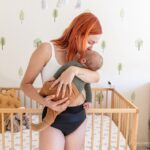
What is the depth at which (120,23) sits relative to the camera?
280 centimetres

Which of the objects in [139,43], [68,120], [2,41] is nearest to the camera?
[68,120]

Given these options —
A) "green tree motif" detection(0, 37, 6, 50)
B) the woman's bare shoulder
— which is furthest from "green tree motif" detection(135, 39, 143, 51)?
the woman's bare shoulder

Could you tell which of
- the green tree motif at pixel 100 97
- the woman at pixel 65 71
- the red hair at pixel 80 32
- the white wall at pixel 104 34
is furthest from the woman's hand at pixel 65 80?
the green tree motif at pixel 100 97

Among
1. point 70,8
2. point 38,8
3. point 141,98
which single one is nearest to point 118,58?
point 141,98

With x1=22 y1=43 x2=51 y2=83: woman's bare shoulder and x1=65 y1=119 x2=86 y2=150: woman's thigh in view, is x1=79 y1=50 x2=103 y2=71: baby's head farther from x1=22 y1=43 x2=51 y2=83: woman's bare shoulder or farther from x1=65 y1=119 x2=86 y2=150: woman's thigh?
x1=65 y1=119 x2=86 y2=150: woman's thigh

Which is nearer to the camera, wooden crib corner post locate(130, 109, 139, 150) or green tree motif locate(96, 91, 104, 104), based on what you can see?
wooden crib corner post locate(130, 109, 139, 150)

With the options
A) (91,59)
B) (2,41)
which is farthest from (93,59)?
(2,41)

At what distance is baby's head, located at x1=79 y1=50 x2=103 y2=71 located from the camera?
51.4 inches

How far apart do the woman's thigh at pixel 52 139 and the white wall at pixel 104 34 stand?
4.82ft

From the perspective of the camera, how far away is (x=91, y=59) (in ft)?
4.29

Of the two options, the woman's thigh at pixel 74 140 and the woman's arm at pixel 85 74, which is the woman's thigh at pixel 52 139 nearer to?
the woman's thigh at pixel 74 140

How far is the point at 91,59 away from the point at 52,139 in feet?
1.42

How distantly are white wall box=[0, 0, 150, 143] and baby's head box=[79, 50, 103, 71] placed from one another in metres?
1.48

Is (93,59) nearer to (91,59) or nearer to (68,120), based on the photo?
(91,59)
